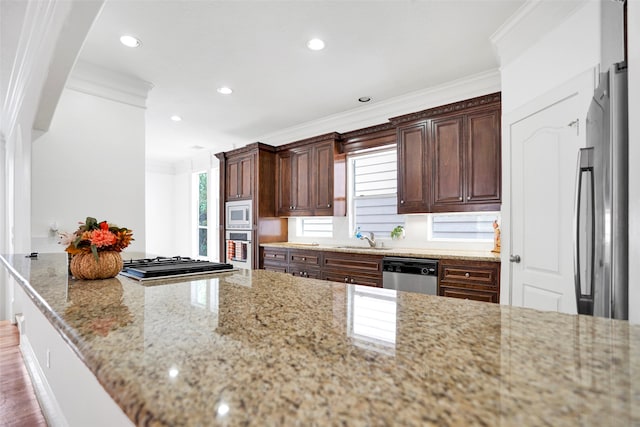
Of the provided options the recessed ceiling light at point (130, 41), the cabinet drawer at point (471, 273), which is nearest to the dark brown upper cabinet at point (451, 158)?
the cabinet drawer at point (471, 273)

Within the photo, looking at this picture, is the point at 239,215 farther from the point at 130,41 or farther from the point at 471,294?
the point at 471,294

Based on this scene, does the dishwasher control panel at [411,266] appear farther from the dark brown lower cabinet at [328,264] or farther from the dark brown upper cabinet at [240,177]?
the dark brown upper cabinet at [240,177]

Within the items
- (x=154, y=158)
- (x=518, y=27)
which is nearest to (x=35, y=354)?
(x=518, y=27)

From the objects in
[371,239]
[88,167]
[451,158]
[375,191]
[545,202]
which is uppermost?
[451,158]

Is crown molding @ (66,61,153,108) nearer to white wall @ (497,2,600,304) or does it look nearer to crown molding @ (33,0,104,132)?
crown molding @ (33,0,104,132)

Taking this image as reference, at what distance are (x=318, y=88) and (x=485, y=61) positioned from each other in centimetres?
165

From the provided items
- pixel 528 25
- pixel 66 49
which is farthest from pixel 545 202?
pixel 66 49

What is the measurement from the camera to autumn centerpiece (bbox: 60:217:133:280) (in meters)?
1.38

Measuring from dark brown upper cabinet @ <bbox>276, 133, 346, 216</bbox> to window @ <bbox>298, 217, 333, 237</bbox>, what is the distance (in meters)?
Answer: 0.38

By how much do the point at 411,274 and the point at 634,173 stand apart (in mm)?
2229

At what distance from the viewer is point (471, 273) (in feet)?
9.57

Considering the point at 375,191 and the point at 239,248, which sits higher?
the point at 375,191

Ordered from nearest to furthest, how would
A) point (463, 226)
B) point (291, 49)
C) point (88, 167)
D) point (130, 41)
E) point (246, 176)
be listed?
point (130, 41)
point (291, 49)
point (88, 167)
point (463, 226)
point (246, 176)

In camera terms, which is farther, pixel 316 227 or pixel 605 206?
pixel 316 227
